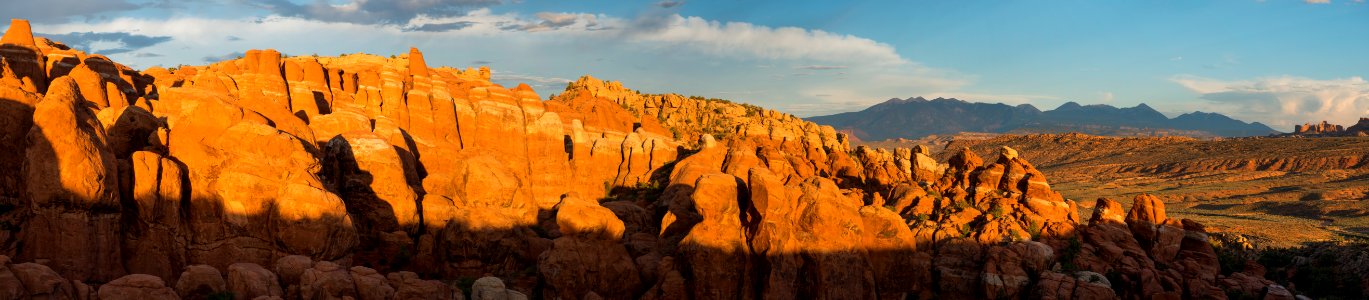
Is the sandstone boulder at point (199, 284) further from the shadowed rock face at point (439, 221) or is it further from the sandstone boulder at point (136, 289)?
the sandstone boulder at point (136, 289)

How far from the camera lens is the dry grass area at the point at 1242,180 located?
78.8 meters

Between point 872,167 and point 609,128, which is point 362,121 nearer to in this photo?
point 609,128

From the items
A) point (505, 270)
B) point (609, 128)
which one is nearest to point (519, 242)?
point (505, 270)

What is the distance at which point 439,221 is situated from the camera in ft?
121

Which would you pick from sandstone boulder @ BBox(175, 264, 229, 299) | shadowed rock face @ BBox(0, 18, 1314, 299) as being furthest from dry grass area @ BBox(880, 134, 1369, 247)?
sandstone boulder @ BBox(175, 264, 229, 299)

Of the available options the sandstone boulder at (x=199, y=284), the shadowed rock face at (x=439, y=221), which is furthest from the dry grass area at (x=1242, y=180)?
the sandstone boulder at (x=199, y=284)

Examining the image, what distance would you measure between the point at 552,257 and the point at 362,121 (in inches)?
762

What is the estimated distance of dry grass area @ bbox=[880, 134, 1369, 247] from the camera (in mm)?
78750

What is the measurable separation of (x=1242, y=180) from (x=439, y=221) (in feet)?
485

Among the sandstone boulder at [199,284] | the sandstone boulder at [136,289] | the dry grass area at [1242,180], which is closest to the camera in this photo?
the sandstone boulder at [136,289]

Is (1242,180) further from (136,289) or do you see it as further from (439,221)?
(136,289)

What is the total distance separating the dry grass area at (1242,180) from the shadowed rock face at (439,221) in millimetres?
32612

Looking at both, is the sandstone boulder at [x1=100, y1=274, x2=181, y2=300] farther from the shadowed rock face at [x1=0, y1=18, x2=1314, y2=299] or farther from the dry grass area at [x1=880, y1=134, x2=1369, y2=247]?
the dry grass area at [x1=880, y1=134, x2=1369, y2=247]

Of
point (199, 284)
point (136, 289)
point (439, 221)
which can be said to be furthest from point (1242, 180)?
point (136, 289)
